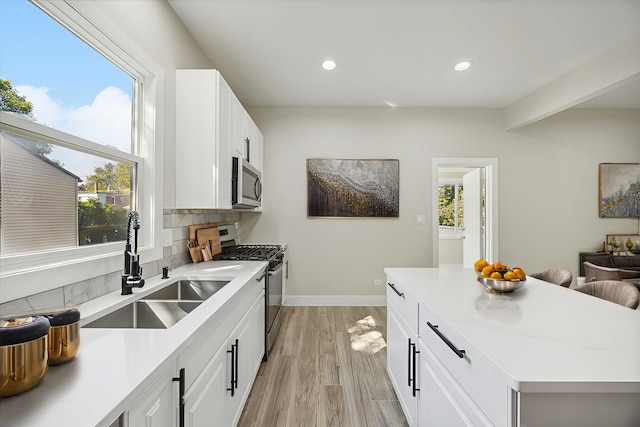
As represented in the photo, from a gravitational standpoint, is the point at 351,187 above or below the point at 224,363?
above

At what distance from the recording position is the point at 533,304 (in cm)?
136

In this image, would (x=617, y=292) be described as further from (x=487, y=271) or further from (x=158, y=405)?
(x=158, y=405)

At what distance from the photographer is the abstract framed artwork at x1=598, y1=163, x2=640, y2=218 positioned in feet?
14.0

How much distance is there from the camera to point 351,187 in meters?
4.16

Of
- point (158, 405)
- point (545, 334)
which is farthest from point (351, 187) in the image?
point (158, 405)

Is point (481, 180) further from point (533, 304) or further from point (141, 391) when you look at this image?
point (141, 391)

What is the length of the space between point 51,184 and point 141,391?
1.02 metres

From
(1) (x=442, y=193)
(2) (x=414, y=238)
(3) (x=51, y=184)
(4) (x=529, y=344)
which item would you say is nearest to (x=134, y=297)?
(3) (x=51, y=184)

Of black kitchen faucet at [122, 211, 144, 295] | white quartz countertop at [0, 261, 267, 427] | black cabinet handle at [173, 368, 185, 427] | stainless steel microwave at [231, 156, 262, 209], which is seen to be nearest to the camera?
white quartz countertop at [0, 261, 267, 427]

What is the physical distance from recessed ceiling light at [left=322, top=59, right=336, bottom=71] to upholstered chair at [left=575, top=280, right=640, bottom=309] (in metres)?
2.82

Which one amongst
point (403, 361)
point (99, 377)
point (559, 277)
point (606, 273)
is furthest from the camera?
point (606, 273)

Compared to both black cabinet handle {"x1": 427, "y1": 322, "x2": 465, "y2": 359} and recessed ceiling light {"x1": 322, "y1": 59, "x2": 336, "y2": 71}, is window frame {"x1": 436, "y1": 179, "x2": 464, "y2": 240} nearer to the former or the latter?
recessed ceiling light {"x1": 322, "y1": 59, "x2": 336, "y2": 71}

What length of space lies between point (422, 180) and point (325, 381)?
9.78ft

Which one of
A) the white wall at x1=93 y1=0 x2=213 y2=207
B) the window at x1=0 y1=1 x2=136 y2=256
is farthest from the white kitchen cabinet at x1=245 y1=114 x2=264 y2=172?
the window at x1=0 y1=1 x2=136 y2=256
